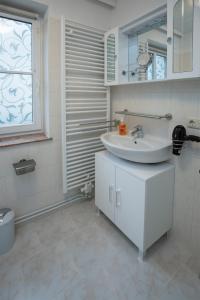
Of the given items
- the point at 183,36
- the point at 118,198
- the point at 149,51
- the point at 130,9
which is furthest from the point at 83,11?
the point at 118,198

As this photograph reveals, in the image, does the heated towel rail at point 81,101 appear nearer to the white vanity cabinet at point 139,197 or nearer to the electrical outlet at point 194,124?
the white vanity cabinet at point 139,197

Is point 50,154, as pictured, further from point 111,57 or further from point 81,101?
point 111,57

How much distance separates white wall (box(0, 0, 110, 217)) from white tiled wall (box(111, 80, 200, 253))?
852mm

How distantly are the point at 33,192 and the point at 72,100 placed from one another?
38.6 inches

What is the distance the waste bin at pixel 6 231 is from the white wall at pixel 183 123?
4.48ft

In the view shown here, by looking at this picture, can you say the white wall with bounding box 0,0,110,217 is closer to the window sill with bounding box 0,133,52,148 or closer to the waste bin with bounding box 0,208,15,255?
the window sill with bounding box 0,133,52,148

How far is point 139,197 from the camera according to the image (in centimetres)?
145

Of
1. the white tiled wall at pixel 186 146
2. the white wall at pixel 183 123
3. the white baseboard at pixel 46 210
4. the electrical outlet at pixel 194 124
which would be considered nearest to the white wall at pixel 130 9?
the white wall at pixel 183 123

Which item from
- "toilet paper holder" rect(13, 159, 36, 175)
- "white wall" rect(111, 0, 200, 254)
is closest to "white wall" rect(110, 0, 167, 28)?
"white wall" rect(111, 0, 200, 254)

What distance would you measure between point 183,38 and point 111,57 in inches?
31.2

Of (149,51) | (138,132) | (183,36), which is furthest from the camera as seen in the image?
(138,132)

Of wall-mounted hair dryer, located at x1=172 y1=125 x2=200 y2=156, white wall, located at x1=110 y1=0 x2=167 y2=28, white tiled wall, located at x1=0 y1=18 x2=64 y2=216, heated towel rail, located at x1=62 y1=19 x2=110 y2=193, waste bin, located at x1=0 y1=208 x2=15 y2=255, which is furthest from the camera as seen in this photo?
heated towel rail, located at x1=62 y1=19 x2=110 y2=193

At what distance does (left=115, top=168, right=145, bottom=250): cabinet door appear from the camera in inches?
57.2

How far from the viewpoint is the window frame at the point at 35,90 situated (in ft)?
6.11
